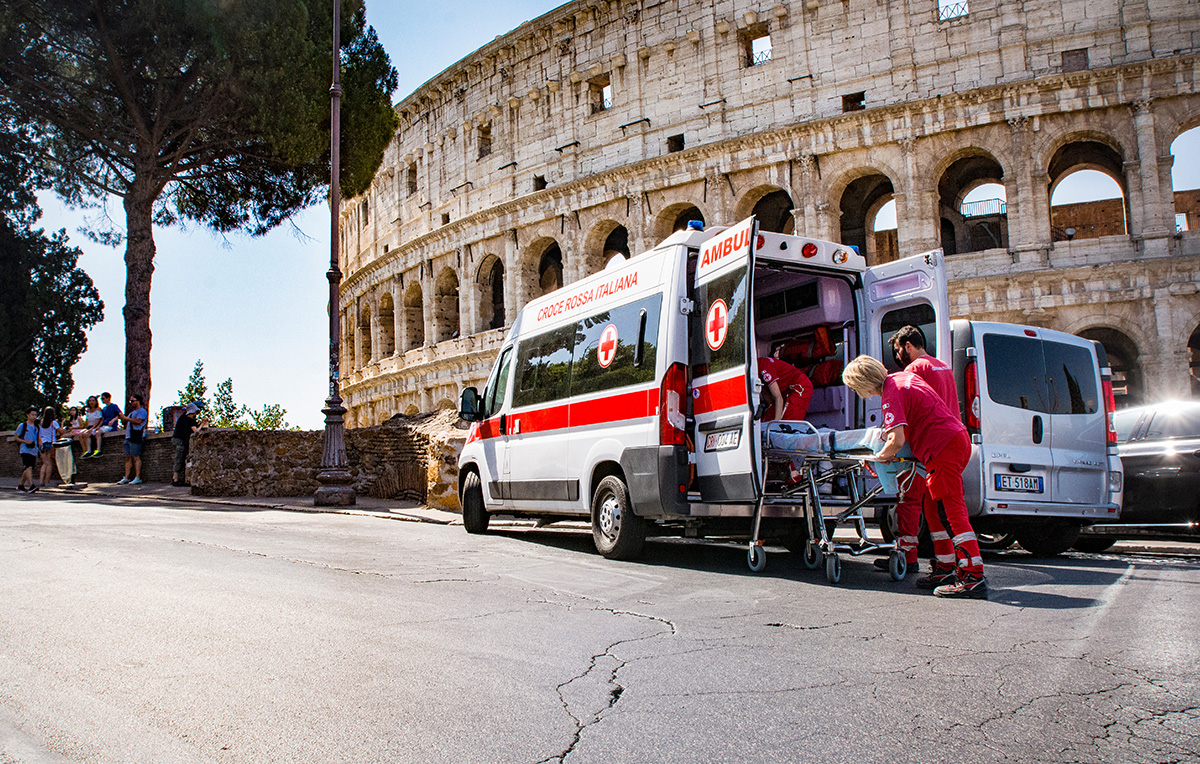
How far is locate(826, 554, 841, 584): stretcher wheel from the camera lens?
19.6ft

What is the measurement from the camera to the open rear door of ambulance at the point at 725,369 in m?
6.31

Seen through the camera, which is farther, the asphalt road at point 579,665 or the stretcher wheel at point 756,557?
the stretcher wheel at point 756,557

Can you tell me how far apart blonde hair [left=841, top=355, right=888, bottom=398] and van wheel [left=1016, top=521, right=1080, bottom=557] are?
3419 millimetres

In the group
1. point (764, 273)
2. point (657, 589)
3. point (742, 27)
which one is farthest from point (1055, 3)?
point (657, 589)

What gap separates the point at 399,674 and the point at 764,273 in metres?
5.55

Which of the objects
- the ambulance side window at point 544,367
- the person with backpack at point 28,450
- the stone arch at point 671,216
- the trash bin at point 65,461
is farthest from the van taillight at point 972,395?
the stone arch at point 671,216

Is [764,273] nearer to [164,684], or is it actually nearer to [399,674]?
[399,674]

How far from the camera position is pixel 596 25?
96.9ft

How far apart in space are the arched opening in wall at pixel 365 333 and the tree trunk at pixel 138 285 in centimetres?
1858

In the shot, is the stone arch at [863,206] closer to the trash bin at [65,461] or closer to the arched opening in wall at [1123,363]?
the arched opening in wall at [1123,363]

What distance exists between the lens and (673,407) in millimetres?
6941

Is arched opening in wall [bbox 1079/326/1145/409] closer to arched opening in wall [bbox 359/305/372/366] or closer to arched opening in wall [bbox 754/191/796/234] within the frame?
arched opening in wall [bbox 754/191/796/234]

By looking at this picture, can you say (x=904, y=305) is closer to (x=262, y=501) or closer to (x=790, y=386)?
(x=790, y=386)

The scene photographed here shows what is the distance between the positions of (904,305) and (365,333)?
126 ft
